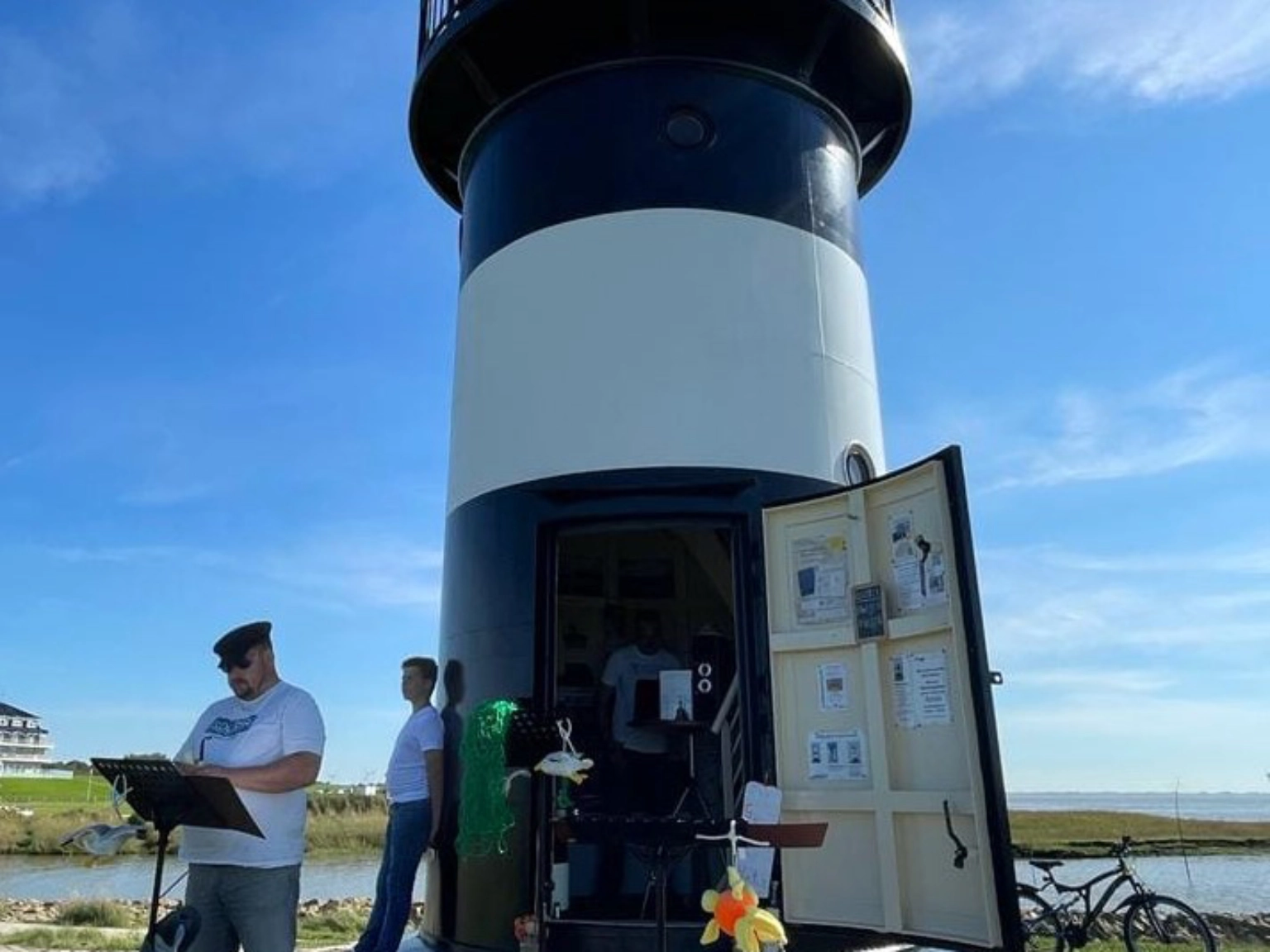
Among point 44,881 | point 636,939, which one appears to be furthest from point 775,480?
point 44,881

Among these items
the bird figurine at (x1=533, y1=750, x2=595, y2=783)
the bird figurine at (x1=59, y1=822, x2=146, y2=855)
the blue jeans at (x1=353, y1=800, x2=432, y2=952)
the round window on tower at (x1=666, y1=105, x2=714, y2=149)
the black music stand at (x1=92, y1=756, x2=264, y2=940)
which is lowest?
the blue jeans at (x1=353, y1=800, x2=432, y2=952)

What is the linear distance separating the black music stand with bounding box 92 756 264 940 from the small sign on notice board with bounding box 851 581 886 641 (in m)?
2.56

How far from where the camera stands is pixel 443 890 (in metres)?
5.42

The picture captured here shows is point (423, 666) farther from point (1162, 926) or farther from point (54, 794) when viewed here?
point (54, 794)

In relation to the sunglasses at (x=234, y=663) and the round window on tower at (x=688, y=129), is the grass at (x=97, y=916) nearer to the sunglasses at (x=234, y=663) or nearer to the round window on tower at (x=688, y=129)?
the sunglasses at (x=234, y=663)

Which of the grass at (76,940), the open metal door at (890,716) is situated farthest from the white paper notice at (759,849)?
the grass at (76,940)

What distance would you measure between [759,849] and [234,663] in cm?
239

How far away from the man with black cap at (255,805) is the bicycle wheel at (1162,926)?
213 inches

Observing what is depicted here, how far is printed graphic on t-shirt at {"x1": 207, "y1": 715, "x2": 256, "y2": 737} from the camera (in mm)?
3646

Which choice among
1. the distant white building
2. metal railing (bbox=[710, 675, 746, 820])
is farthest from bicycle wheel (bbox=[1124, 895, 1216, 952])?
the distant white building

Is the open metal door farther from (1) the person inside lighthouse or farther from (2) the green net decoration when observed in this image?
(1) the person inside lighthouse

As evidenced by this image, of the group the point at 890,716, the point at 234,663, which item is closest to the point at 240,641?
the point at 234,663

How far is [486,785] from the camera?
16.5ft

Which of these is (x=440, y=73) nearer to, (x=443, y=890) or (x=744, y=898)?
(x=443, y=890)
